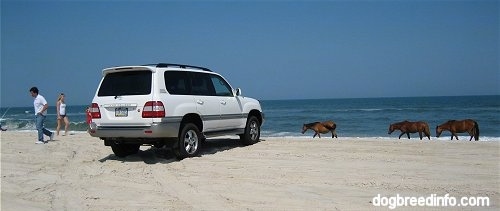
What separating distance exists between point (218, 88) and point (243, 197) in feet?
15.2

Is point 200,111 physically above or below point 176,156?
above

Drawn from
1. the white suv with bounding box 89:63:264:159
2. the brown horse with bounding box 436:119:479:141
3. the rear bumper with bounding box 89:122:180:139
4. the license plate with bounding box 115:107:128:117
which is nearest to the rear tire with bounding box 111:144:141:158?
the white suv with bounding box 89:63:264:159

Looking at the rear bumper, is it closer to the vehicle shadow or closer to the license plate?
the license plate

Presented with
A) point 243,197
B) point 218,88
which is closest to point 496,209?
point 243,197

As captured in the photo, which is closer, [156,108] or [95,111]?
[156,108]

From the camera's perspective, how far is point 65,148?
11133mm

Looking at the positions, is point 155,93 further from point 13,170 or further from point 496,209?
point 496,209

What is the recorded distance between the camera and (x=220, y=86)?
388 inches

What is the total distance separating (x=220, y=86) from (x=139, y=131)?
8.75 feet

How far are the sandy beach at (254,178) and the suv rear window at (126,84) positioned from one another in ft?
4.61

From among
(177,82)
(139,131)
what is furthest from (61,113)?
(139,131)

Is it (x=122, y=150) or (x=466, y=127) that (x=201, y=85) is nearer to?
(x=122, y=150)

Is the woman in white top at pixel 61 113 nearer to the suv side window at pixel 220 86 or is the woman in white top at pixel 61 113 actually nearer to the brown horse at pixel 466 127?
the suv side window at pixel 220 86

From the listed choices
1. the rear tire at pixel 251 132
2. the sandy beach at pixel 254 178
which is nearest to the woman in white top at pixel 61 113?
the sandy beach at pixel 254 178
